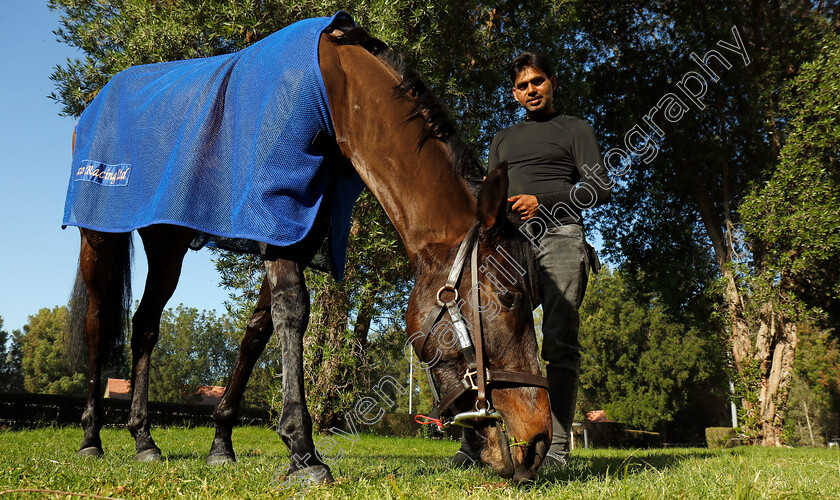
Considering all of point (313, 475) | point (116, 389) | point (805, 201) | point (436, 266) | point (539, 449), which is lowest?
point (116, 389)

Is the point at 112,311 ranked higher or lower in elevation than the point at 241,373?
higher

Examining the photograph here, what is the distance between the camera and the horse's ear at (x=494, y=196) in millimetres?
2215

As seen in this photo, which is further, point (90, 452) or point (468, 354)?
point (90, 452)

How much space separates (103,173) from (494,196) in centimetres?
286

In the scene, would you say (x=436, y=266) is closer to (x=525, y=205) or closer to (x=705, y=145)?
(x=525, y=205)

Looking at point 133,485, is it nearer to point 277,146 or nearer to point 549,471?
point 277,146

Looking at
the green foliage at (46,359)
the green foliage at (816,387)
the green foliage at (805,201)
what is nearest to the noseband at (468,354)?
the green foliage at (805,201)

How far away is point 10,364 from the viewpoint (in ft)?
165

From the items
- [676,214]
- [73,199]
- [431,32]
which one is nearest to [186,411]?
[431,32]

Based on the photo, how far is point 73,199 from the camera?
3850 millimetres

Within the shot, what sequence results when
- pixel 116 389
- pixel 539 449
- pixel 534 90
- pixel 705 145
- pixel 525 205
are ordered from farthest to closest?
pixel 116 389, pixel 705 145, pixel 534 90, pixel 525 205, pixel 539 449

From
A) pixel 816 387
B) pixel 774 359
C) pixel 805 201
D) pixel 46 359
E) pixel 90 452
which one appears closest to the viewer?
pixel 90 452

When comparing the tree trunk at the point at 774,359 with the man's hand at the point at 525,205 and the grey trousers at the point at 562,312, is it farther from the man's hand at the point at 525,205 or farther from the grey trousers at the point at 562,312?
the man's hand at the point at 525,205

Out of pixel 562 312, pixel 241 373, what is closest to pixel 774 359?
pixel 562 312
